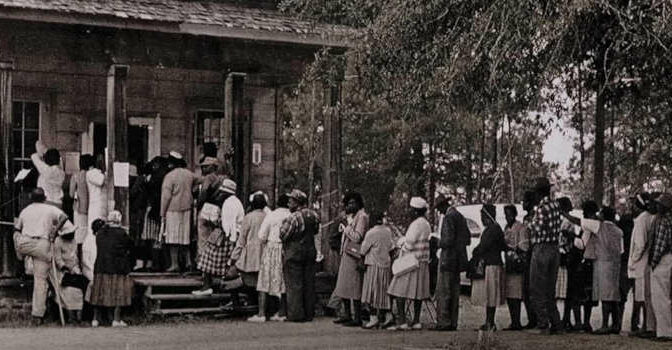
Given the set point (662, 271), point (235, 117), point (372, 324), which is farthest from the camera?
point (235, 117)

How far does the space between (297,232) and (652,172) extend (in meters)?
17.2

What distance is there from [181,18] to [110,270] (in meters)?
4.18

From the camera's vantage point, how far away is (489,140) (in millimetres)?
47438

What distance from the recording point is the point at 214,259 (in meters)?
16.8

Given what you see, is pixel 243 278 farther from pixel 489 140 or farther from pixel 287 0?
pixel 489 140

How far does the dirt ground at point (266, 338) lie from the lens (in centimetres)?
1334

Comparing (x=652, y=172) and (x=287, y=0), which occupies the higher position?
(x=287, y=0)

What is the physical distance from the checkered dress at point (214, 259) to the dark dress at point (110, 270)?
4.78 ft

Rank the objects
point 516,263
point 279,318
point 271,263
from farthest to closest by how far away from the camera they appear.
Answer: point 279,318 → point 271,263 → point 516,263

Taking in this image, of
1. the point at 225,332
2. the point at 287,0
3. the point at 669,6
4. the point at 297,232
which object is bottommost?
the point at 225,332

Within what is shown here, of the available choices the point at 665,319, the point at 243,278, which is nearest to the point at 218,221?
the point at 243,278

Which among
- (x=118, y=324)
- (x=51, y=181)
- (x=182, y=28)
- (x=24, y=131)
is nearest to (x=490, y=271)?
(x=118, y=324)

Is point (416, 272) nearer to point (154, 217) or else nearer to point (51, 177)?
point (154, 217)

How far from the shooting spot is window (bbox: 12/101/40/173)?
60.8ft
